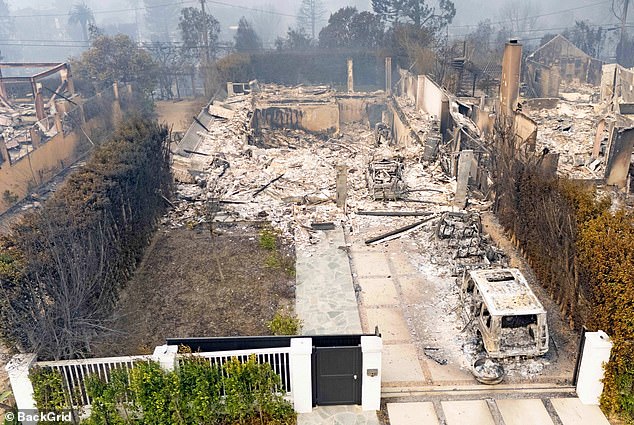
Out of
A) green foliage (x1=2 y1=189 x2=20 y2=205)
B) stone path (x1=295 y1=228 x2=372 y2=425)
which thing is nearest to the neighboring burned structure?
stone path (x1=295 y1=228 x2=372 y2=425)

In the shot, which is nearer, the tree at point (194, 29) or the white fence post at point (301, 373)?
the white fence post at point (301, 373)

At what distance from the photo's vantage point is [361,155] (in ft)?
81.8

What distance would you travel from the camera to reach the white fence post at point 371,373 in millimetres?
8430

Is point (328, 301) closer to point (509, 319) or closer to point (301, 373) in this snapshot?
point (301, 373)

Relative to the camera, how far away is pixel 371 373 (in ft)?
28.4

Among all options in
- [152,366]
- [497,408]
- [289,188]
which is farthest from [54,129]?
[497,408]

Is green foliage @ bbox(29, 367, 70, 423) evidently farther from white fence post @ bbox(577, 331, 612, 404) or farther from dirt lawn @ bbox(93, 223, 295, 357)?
white fence post @ bbox(577, 331, 612, 404)

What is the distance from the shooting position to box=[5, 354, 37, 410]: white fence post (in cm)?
802

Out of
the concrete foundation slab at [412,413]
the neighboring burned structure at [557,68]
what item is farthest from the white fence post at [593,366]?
the neighboring burned structure at [557,68]

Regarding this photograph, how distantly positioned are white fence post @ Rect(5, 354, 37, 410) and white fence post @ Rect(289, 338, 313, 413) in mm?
4116

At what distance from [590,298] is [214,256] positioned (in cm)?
933

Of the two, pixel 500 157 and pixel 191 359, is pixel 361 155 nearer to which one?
pixel 500 157

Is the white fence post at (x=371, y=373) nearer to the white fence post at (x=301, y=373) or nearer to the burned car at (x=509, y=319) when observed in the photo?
the white fence post at (x=301, y=373)

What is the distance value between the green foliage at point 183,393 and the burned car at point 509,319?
4.26m
